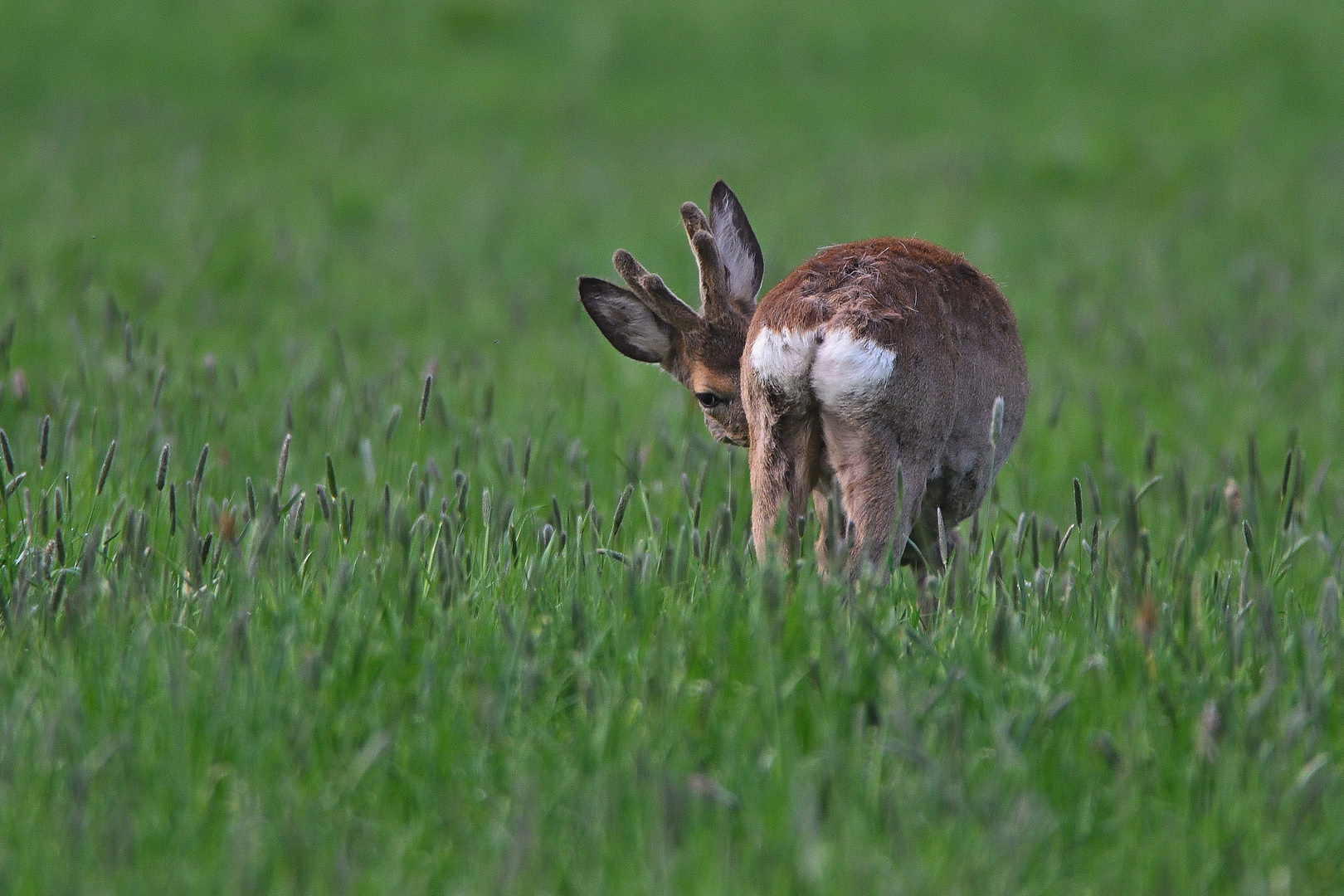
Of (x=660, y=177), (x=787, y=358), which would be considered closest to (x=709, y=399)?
(x=787, y=358)

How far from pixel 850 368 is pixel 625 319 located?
4.08 feet

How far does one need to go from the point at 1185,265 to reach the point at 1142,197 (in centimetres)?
263


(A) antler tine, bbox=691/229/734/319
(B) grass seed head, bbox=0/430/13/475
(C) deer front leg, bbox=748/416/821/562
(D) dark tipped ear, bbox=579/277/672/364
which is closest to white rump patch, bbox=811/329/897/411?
(C) deer front leg, bbox=748/416/821/562

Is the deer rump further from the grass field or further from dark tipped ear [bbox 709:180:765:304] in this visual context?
dark tipped ear [bbox 709:180:765:304]

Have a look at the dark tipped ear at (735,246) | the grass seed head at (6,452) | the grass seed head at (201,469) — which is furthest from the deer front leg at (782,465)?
the grass seed head at (6,452)

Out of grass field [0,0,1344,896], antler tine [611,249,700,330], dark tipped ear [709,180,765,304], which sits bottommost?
grass field [0,0,1344,896]

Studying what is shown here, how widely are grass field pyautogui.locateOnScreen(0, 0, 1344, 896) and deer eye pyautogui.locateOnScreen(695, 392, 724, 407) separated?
0.64 ft

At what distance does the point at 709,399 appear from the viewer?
4.45 m

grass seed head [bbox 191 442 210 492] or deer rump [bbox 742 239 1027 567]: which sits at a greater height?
deer rump [bbox 742 239 1027 567]

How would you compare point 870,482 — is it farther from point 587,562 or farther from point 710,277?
point 710,277

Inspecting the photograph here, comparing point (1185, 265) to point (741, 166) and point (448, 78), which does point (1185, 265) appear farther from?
point (448, 78)

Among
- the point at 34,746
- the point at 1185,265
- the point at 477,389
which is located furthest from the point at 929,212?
the point at 34,746

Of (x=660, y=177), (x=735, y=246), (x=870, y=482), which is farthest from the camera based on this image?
(x=660, y=177)

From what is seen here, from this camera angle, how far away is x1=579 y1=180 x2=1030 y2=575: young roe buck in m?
3.48
